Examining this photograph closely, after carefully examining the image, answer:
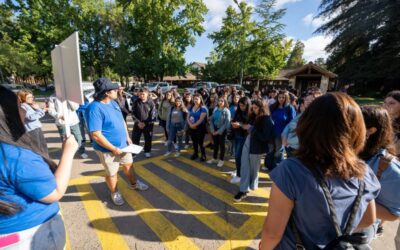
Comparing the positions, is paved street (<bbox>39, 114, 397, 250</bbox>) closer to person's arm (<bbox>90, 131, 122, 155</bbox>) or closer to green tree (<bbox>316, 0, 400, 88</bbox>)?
person's arm (<bbox>90, 131, 122, 155</bbox>)

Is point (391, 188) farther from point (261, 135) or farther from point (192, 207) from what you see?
point (192, 207)

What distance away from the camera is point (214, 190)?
167 inches

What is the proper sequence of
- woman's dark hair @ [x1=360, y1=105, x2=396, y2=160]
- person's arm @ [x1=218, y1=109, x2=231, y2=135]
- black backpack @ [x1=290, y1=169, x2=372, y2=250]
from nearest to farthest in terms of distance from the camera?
black backpack @ [x1=290, y1=169, x2=372, y2=250] → woman's dark hair @ [x1=360, y1=105, x2=396, y2=160] → person's arm @ [x1=218, y1=109, x2=231, y2=135]

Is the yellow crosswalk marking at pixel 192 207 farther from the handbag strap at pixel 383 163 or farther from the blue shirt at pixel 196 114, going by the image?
the handbag strap at pixel 383 163

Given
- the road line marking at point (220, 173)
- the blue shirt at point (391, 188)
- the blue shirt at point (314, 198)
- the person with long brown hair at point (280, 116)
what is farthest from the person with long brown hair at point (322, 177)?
the person with long brown hair at point (280, 116)

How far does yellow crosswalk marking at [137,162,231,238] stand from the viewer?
312 cm

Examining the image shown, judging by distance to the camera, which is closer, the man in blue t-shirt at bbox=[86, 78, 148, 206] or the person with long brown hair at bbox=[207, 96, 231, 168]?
the man in blue t-shirt at bbox=[86, 78, 148, 206]

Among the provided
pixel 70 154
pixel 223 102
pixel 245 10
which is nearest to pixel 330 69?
pixel 245 10

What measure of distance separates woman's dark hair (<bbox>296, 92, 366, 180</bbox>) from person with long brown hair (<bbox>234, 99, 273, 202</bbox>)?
2447mm

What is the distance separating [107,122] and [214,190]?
254cm

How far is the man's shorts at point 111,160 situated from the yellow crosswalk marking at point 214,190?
1683 millimetres

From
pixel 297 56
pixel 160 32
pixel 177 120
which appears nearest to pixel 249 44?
pixel 160 32

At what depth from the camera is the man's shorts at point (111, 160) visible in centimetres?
335

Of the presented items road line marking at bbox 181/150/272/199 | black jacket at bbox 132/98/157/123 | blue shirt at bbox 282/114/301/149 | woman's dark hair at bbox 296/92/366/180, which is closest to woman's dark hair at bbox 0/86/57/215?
woman's dark hair at bbox 296/92/366/180
